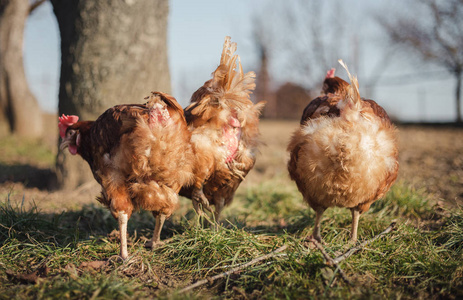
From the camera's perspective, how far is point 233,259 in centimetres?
222

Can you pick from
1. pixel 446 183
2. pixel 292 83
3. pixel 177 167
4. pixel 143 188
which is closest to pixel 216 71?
pixel 177 167

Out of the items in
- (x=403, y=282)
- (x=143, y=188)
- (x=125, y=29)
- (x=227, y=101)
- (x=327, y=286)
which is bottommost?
(x=403, y=282)

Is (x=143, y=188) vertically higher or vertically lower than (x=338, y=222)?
higher

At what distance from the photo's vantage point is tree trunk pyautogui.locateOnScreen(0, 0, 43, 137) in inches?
305

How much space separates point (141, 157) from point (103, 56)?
2.18 meters

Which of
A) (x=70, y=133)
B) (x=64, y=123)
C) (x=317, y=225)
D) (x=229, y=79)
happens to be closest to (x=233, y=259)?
(x=317, y=225)

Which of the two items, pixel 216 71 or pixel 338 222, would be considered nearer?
pixel 216 71

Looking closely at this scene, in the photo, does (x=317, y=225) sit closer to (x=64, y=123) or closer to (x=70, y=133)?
(x=70, y=133)

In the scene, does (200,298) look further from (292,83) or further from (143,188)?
(292,83)

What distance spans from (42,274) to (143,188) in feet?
2.76

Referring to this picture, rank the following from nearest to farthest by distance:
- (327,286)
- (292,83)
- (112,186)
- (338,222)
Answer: (327,286), (112,186), (338,222), (292,83)

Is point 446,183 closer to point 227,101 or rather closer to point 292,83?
point 227,101

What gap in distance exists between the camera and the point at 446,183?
4.23m

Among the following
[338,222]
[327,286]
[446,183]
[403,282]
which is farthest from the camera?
[446,183]
